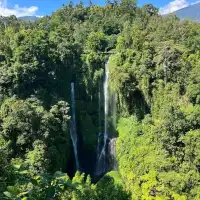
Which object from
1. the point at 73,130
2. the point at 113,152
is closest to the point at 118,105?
the point at 113,152

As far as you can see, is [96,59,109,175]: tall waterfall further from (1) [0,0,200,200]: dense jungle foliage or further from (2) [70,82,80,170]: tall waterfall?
(2) [70,82,80,170]: tall waterfall

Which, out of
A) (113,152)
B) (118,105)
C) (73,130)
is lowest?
(113,152)

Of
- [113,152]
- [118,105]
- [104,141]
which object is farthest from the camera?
[104,141]

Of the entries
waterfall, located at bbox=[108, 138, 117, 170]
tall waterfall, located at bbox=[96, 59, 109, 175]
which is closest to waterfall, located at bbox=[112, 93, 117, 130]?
tall waterfall, located at bbox=[96, 59, 109, 175]

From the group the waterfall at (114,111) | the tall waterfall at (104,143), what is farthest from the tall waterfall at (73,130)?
the waterfall at (114,111)

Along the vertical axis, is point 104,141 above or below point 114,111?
below

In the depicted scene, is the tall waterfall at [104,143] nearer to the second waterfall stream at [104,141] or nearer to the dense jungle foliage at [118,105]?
the second waterfall stream at [104,141]

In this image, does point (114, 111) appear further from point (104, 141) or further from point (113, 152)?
point (113, 152)

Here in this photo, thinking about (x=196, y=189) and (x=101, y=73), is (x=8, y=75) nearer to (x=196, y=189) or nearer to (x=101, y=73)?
(x=101, y=73)
